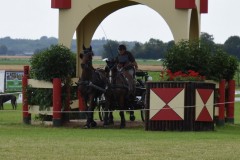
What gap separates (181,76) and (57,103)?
139 inches

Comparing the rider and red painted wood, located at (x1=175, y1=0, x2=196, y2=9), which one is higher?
red painted wood, located at (x1=175, y1=0, x2=196, y2=9)

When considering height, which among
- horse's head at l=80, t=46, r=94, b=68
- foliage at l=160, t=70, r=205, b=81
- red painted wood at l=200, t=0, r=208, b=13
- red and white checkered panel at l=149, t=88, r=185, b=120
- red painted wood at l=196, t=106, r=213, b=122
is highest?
red painted wood at l=200, t=0, r=208, b=13

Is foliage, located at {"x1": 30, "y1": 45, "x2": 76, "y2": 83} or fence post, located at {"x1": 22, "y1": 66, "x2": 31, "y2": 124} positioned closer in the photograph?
foliage, located at {"x1": 30, "y1": 45, "x2": 76, "y2": 83}

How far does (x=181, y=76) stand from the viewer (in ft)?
77.7

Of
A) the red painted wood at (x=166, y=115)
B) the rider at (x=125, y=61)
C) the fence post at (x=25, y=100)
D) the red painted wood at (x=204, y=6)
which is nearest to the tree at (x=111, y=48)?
the rider at (x=125, y=61)

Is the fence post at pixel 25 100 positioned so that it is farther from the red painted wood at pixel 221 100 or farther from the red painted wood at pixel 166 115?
the red painted wood at pixel 221 100

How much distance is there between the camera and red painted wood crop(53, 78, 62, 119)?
24.9 meters

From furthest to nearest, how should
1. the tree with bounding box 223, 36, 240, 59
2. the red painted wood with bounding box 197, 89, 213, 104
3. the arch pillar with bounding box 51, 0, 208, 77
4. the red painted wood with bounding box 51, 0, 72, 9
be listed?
the tree with bounding box 223, 36, 240, 59
the red painted wood with bounding box 51, 0, 72, 9
the arch pillar with bounding box 51, 0, 208, 77
the red painted wood with bounding box 197, 89, 213, 104

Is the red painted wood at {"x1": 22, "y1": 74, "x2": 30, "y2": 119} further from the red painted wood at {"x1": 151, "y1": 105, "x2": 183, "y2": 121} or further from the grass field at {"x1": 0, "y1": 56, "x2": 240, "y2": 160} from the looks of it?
the red painted wood at {"x1": 151, "y1": 105, "x2": 183, "y2": 121}

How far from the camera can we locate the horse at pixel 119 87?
24.7 m

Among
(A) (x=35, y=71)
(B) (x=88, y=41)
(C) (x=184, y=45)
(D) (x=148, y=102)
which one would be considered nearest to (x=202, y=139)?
(D) (x=148, y=102)

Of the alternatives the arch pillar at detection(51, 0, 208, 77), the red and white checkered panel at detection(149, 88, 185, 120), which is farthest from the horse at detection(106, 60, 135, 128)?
the arch pillar at detection(51, 0, 208, 77)

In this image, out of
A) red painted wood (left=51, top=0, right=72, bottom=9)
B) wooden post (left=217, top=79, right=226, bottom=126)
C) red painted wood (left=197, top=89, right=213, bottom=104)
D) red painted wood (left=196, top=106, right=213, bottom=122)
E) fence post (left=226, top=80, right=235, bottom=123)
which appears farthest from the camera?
fence post (left=226, top=80, right=235, bottom=123)

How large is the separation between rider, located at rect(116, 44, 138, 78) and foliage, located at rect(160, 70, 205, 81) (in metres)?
1.28
